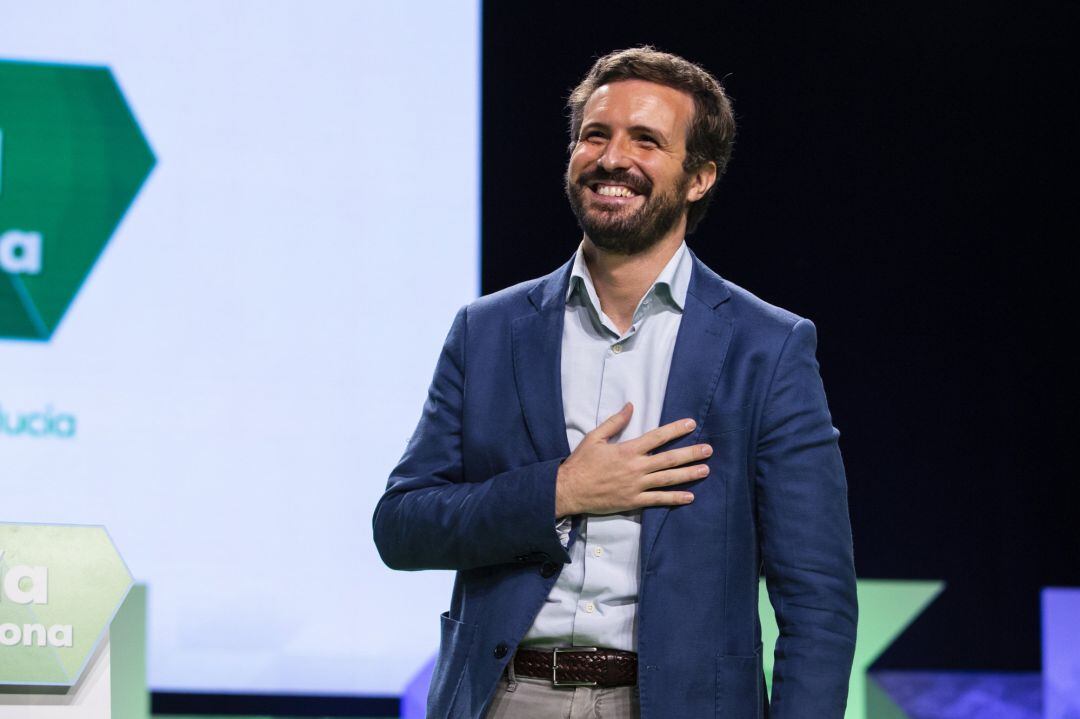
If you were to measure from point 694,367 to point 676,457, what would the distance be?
15 cm

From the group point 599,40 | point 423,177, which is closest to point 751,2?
point 599,40

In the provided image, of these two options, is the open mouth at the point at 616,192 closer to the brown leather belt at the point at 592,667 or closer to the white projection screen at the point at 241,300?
the brown leather belt at the point at 592,667

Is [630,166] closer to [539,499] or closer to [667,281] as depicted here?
[667,281]

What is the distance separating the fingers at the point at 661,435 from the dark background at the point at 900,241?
1888mm

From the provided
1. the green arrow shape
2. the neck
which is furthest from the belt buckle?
the green arrow shape

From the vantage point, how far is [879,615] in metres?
3.63

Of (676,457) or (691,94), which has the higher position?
(691,94)

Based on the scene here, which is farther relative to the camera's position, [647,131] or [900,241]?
Answer: [900,241]

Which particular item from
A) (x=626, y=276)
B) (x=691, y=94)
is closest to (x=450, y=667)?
(x=626, y=276)

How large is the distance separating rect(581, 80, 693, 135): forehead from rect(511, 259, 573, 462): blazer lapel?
9.3 inches

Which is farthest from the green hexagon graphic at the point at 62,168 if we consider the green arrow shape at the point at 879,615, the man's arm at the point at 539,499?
the green arrow shape at the point at 879,615

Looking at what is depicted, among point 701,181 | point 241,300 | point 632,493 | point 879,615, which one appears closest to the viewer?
point 632,493

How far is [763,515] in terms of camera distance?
179 cm

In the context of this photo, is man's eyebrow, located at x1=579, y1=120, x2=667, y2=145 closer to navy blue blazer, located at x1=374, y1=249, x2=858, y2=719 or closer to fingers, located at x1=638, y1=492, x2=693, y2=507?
navy blue blazer, located at x1=374, y1=249, x2=858, y2=719
